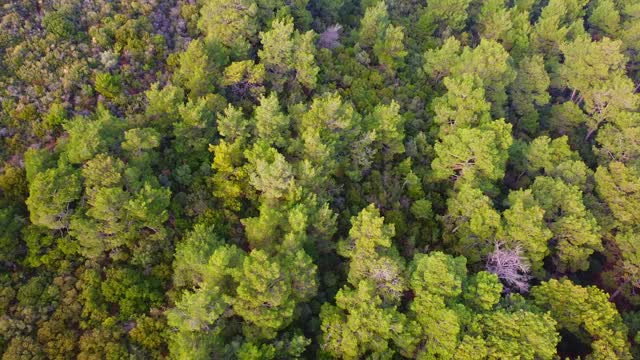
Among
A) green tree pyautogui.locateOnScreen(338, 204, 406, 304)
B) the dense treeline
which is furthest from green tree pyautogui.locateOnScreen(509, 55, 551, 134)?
green tree pyautogui.locateOnScreen(338, 204, 406, 304)

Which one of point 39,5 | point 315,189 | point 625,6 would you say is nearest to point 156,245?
point 315,189

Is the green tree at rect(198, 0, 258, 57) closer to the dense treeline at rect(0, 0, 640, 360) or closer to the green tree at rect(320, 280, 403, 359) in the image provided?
the dense treeline at rect(0, 0, 640, 360)

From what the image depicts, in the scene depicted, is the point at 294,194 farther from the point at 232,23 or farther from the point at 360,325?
the point at 232,23

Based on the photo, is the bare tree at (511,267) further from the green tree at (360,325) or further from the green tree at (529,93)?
the green tree at (529,93)

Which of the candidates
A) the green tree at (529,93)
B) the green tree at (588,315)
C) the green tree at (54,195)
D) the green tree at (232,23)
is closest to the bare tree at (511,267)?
the green tree at (588,315)

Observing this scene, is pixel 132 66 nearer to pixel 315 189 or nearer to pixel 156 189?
pixel 156 189
